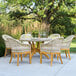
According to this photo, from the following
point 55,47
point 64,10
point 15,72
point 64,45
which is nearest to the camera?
point 15,72

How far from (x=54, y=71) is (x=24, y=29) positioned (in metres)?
4.89

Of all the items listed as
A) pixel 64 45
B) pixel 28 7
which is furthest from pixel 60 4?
pixel 64 45

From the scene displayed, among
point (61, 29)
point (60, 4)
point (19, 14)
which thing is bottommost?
point (61, 29)

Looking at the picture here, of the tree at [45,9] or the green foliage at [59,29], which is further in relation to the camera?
the green foliage at [59,29]

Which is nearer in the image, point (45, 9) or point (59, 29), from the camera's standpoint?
point (45, 9)

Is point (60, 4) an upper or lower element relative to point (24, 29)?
upper

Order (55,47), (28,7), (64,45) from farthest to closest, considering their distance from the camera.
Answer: (28,7) < (64,45) < (55,47)

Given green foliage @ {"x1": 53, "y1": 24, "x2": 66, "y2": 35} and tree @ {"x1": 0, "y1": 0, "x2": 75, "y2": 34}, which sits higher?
tree @ {"x1": 0, "y1": 0, "x2": 75, "y2": 34}

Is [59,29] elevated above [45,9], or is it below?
below

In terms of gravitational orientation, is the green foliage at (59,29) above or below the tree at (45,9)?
below

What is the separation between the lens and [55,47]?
4410 millimetres

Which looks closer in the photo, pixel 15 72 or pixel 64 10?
pixel 15 72

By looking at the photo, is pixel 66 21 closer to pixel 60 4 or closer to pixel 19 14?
pixel 60 4

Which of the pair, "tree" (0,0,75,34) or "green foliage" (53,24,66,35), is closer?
"tree" (0,0,75,34)
